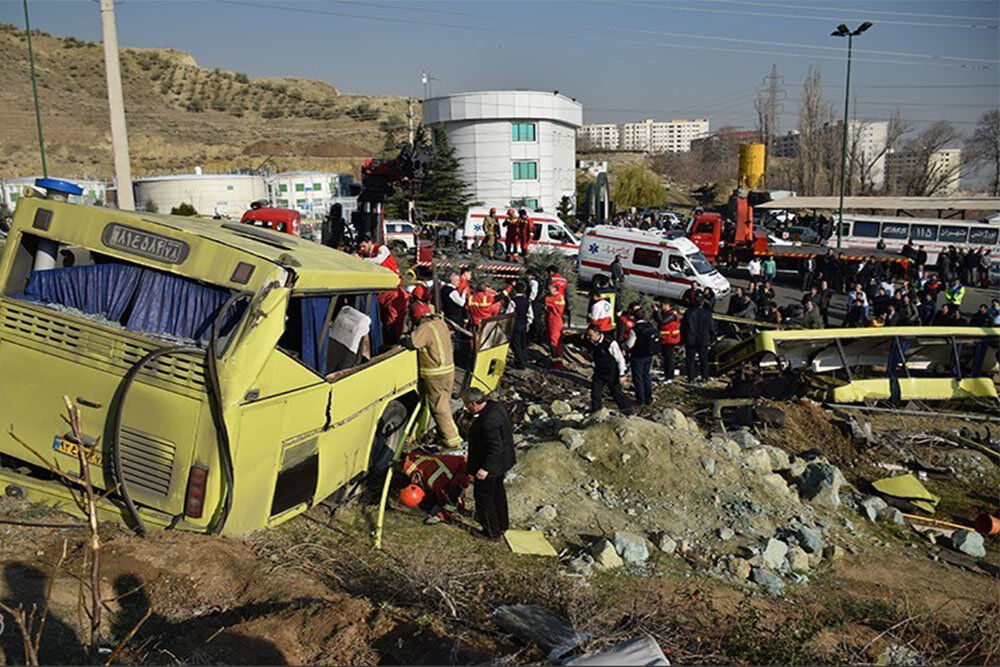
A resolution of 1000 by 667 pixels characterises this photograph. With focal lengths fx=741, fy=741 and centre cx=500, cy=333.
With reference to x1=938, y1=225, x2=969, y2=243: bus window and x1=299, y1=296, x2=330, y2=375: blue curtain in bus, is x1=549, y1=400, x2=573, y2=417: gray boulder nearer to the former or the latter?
x1=299, y1=296, x2=330, y2=375: blue curtain in bus

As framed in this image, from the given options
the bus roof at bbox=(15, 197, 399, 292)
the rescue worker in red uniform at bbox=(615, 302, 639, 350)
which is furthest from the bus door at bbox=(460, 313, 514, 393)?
the rescue worker in red uniform at bbox=(615, 302, 639, 350)

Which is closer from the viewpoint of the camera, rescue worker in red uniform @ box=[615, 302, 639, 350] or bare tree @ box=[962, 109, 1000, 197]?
rescue worker in red uniform @ box=[615, 302, 639, 350]

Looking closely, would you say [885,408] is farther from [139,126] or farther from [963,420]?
[139,126]

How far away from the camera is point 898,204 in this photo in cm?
3384

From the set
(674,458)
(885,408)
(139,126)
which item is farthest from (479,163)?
(139,126)

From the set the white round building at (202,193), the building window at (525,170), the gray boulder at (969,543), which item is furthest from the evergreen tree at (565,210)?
the gray boulder at (969,543)

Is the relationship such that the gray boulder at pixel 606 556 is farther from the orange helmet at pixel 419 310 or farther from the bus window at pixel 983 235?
the bus window at pixel 983 235

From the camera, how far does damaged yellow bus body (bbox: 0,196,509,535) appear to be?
4812mm

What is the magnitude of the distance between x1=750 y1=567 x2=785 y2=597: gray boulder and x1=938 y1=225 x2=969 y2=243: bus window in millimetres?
27181

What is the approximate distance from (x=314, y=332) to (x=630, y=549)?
3.28m

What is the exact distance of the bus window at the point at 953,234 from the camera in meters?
28.2

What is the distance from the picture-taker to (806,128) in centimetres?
5628

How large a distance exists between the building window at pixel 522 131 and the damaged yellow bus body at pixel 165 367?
38.2m

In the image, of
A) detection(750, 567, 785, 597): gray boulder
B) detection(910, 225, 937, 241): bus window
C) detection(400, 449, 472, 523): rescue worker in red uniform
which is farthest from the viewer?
detection(910, 225, 937, 241): bus window
